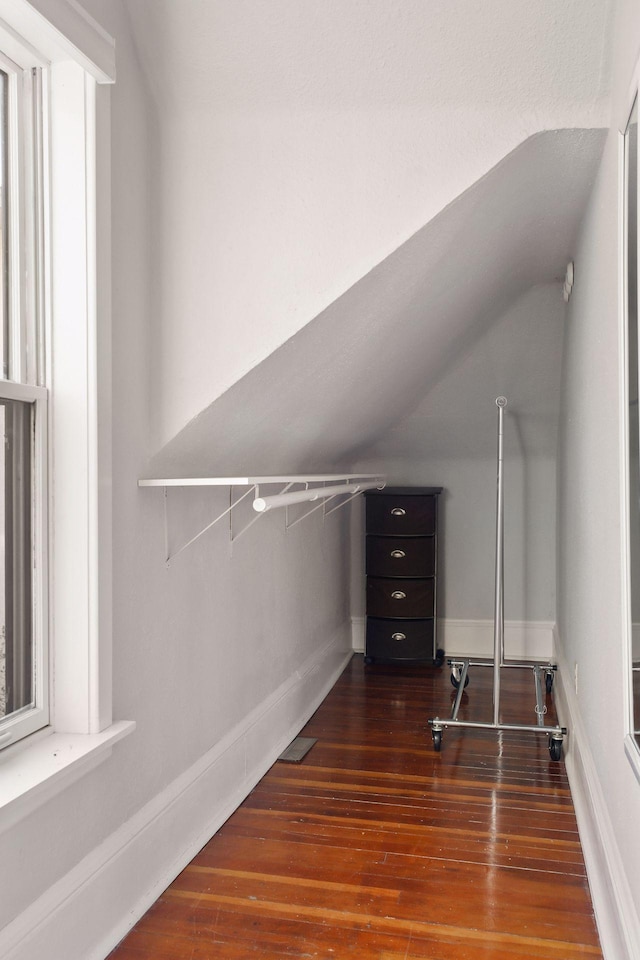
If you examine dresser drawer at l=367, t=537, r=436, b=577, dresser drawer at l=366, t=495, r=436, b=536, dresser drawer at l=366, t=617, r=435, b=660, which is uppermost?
dresser drawer at l=366, t=495, r=436, b=536

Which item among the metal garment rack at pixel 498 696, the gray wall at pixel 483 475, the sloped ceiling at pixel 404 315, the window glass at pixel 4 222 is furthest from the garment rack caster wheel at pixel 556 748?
the window glass at pixel 4 222

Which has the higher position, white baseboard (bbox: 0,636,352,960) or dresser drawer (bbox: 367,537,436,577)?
dresser drawer (bbox: 367,537,436,577)

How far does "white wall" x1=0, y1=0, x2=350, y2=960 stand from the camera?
65.2 inches

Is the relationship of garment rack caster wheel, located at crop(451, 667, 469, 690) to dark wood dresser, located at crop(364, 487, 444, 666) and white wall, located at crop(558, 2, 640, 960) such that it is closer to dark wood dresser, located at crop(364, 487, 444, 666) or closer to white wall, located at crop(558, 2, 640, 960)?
dark wood dresser, located at crop(364, 487, 444, 666)

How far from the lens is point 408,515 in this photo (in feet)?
14.8

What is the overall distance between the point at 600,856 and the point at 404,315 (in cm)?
164

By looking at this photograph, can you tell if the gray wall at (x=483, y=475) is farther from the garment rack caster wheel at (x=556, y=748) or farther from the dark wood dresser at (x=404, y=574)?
the garment rack caster wheel at (x=556, y=748)

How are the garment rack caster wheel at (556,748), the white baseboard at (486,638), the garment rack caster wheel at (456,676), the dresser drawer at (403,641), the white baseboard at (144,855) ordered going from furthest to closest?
1. the white baseboard at (486,638)
2. the dresser drawer at (403,641)
3. the garment rack caster wheel at (456,676)
4. the garment rack caster wheel at (556,748)
5. the white baseboard at (144,855)

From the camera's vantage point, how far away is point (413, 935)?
75.5 inches

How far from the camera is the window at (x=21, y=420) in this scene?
1641mm

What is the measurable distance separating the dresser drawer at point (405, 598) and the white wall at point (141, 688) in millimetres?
1695

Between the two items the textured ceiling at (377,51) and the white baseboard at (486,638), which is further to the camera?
the white baseboard at (486,638)

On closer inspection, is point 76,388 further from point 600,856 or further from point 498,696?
point 498,696

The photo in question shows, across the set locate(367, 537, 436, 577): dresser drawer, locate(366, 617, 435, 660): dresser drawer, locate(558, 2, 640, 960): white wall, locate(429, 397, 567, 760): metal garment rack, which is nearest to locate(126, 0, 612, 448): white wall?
locate(558, 2, 640, 960): white wall
